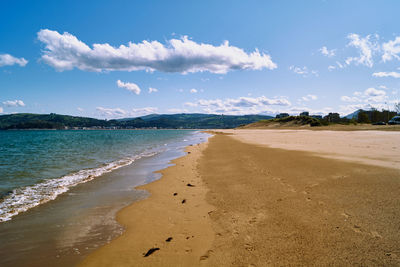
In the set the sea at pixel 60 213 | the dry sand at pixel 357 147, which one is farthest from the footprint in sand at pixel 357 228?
the dry sand at pixel 357 147

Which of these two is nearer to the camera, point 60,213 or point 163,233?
point 163,233

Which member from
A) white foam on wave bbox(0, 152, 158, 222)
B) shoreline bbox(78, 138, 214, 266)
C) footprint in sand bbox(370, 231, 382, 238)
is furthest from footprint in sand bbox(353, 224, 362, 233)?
white foam on wave bbox(0, 152, 158, 222)

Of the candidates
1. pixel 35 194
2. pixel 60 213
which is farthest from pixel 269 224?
pixel 35 194

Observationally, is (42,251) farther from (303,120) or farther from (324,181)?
(303,120)

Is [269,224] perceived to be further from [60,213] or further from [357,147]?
[357,147]

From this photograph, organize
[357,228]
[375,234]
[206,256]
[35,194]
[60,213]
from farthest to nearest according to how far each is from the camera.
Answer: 1. [35,194]
2. [60,213]
3. [357,228]
4. [375,234]
5. [206,256]

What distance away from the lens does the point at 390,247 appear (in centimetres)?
376

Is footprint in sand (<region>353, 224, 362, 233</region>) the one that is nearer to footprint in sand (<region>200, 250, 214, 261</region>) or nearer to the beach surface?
the beach surface

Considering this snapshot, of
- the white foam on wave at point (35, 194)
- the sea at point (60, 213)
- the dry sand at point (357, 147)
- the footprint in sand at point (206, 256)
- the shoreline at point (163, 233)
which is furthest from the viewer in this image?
the dry sand at point (357, 147)

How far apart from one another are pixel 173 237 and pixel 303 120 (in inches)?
4465

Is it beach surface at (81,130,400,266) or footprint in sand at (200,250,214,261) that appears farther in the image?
footprint in sand at (200,250,214,261)

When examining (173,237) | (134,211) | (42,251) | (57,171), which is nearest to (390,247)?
(173,237)

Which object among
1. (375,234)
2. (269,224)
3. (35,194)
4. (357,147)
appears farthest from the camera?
(357,147)

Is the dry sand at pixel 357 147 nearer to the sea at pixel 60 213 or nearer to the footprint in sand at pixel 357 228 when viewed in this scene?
the footprint in sand at pixel 357 228
